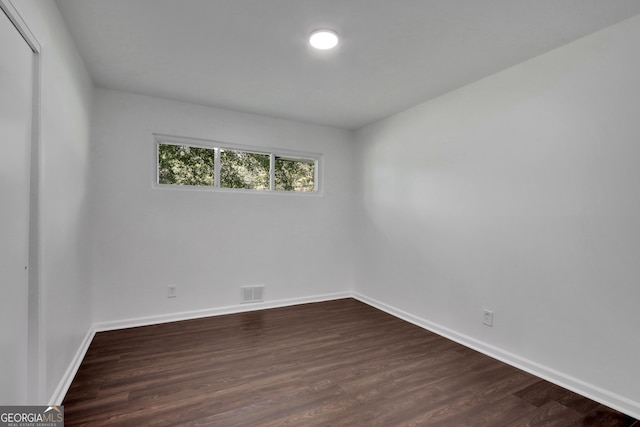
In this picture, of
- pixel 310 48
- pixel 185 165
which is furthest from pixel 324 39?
pixel 185 165

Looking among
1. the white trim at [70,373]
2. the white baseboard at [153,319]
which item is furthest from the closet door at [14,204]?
the white baseboard at [153,319]

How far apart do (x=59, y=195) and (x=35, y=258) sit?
0.58 metres

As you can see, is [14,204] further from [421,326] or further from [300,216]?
[421,326]

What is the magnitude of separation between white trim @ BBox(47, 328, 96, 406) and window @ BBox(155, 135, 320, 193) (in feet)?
5.52

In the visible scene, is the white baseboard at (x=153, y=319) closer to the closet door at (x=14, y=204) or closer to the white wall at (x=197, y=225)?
the white wall at (x=197, y=225)

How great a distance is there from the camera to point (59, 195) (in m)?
2.02

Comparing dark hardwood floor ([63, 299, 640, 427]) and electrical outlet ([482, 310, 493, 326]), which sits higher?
electrical outlet ([482, 310, 493, 326])

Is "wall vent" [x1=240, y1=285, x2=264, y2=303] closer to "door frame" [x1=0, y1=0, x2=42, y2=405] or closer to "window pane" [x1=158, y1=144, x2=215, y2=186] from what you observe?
"window pane" [x1=158, y1=144, x2=215, y2=186]

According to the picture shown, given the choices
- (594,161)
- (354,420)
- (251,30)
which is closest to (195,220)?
(251,30)

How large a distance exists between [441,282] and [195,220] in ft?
9.16

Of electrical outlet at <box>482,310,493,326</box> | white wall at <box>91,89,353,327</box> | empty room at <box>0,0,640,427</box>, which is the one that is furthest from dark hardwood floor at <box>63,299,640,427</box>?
white wall at <box>91,89,353,327</box>

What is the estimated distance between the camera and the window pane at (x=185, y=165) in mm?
3516

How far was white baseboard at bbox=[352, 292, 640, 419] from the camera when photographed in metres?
1.96

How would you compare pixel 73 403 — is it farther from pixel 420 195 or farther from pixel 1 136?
pixel 420 195
